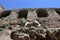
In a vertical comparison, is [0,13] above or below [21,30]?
above

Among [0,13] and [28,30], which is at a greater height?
[0,13]

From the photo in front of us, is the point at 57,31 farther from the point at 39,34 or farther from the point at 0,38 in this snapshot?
the point at 0,38

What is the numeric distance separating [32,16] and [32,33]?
712 centimetres

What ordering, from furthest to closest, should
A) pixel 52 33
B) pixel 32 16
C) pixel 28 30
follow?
pixel 32 16, pixel 28 30, pixel 52 33

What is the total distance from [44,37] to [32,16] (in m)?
7.20

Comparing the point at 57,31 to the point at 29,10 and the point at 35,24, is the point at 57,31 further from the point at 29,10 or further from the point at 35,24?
the point at 29,10

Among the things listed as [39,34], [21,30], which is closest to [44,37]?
[39,34]

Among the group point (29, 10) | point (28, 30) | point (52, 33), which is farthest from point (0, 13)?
point (52, 33)

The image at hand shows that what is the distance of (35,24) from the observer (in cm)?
1454

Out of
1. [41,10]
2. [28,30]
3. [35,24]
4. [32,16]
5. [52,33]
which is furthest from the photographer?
[41,10]

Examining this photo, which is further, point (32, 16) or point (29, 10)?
point (29, 10)

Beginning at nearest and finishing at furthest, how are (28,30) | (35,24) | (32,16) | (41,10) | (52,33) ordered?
(52,33), (28,30), (35,24), (32,16), (41,10)

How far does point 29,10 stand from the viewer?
21.8 m

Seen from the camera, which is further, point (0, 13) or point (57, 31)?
point (0, 13)
